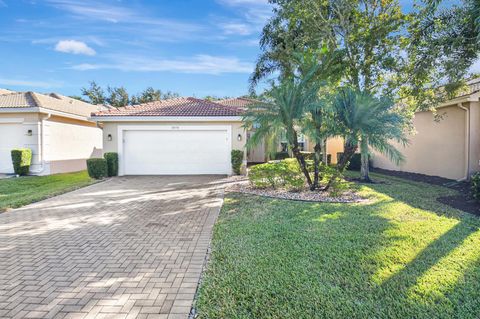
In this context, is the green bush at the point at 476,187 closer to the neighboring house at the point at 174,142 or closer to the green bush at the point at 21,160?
the neighboring house at the point at 174,142

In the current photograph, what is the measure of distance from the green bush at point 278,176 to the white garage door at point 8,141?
13.3 meters

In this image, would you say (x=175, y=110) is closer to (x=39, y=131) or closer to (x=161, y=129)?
(x=161, y=129)

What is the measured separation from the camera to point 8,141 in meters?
15.0

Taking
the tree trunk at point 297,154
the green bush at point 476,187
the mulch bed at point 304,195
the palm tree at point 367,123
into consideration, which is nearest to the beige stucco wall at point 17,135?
the mulch bed at point 304,195

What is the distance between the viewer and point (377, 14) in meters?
11.9

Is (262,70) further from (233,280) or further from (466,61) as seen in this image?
(233,280)

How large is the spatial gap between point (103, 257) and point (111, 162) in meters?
10.1

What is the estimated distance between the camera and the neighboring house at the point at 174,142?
14.2 m

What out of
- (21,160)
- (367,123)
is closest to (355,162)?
(367,123)

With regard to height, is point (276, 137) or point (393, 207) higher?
point (276, 137)

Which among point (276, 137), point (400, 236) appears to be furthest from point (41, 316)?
point (276, 137)

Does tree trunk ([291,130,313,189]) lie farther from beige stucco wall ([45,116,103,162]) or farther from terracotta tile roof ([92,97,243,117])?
beige stucco wall ([45,116,103,162])

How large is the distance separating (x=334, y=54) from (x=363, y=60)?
2026 mm

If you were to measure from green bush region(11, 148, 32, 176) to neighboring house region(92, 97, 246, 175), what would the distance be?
4068mm
